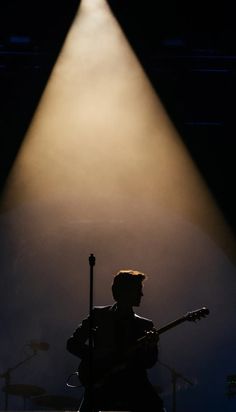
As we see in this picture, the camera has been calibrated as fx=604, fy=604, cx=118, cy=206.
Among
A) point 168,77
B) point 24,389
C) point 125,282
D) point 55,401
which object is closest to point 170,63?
point 168,77

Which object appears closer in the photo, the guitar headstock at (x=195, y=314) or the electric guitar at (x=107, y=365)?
the electric guitar at (x=107, y=365)

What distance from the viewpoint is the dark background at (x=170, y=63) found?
6.55 meters

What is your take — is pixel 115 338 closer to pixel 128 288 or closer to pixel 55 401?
pixel 128 288

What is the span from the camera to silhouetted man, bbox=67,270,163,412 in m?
3.84

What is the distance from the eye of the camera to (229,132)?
24.4 feet

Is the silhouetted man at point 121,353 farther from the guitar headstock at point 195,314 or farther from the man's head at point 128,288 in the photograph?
the guitar headstock at point 195,314

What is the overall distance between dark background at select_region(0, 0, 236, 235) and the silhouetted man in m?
3.54

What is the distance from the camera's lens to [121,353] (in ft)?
13.2

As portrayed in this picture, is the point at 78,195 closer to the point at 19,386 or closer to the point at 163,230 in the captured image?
the point at 163,230

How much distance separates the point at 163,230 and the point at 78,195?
1.31m

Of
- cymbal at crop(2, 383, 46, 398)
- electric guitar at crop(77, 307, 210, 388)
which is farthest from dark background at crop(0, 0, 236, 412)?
electric guitar at crop(77, 307, 210, 388)

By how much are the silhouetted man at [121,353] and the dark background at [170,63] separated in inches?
139

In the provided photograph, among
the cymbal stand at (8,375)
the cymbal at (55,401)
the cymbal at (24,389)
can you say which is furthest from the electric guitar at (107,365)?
the cymbal stand at (8,375)

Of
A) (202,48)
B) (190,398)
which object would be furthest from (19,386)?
(202,48)
